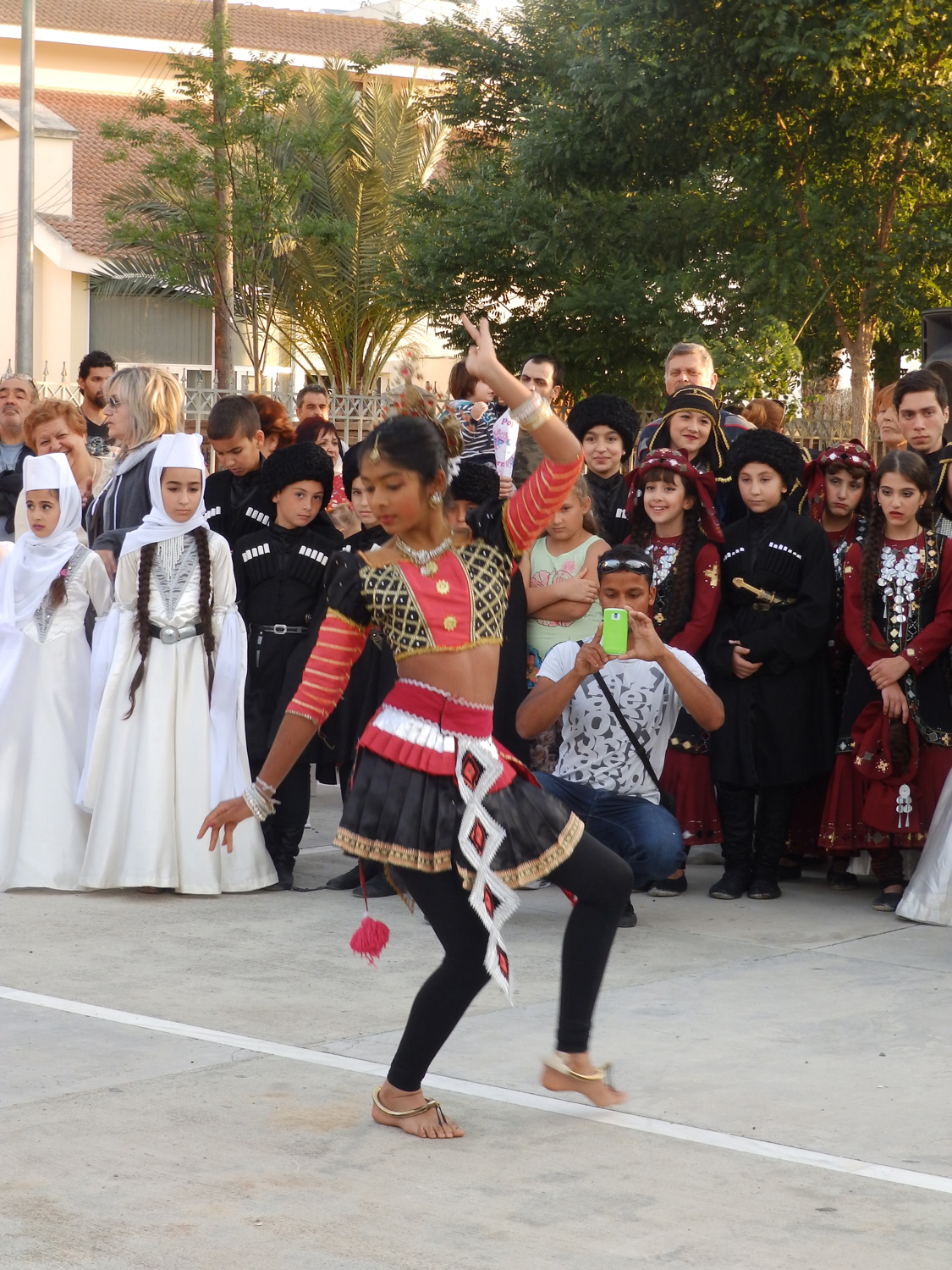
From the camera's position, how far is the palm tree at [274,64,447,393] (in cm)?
3023

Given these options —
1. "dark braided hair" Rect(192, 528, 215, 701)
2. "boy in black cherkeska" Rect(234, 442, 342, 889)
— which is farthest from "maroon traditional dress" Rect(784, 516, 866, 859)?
"dark braided hair" Rect(192, 528, 215, 701)

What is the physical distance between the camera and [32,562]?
734cm

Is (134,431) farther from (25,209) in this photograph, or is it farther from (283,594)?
(25,209)

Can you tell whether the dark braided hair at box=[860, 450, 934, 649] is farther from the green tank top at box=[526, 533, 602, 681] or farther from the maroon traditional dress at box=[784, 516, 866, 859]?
the green tank top at box=[526, 533, 602, 681]

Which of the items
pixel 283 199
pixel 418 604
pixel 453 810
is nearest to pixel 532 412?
pixel 418 604

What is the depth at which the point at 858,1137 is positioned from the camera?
13.5ft

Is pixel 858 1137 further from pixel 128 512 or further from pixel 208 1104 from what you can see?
pixel 128 512

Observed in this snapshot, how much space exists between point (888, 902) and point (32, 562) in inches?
154

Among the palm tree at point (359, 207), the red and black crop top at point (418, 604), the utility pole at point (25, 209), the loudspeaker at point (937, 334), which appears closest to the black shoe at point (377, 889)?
the red and black crop top at point (418, 604)

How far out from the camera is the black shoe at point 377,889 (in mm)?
7027

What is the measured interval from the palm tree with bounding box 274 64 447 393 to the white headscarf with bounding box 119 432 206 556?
22482 millimetres

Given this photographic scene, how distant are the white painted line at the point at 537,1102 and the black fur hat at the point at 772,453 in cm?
342

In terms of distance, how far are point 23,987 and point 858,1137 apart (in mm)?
2747

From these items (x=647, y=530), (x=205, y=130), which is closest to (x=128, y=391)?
(x=647, y=530)
